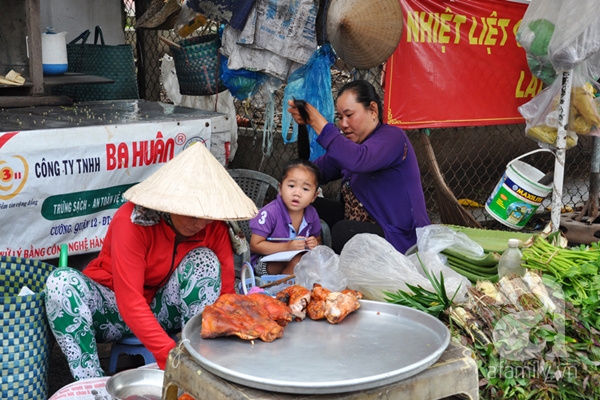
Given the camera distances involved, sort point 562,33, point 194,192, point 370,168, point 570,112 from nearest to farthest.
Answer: point 194,192 → point 370,168 → point 562,33 → point 570,112

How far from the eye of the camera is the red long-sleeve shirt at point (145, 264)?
8.74ft

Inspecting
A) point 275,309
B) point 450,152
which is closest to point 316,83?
point 275,309

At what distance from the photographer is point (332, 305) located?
97.4 inches

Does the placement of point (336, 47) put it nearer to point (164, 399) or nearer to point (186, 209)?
point (186, 209)

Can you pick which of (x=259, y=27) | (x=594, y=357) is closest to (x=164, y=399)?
(x=594, y=357)

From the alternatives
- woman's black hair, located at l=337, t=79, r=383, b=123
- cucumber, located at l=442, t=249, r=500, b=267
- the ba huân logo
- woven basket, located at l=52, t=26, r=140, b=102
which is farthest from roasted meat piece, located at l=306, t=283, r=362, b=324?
woven basket, located at l=52, t=26, r=140, b=102

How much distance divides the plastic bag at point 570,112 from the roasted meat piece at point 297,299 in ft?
9.85

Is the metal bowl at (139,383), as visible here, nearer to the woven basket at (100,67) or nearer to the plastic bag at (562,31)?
the woven basket at (100,67)

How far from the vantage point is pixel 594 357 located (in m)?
2.74

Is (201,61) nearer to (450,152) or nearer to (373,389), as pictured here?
(373,389)

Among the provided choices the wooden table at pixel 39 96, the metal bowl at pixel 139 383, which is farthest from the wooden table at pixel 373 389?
the wooden table at pixel 39 96

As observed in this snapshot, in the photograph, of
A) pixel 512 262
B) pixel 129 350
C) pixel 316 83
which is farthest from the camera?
pixel 316 83

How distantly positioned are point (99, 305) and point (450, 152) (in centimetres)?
510

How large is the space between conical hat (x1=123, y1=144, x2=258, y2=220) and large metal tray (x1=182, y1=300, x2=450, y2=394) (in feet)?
1.54
